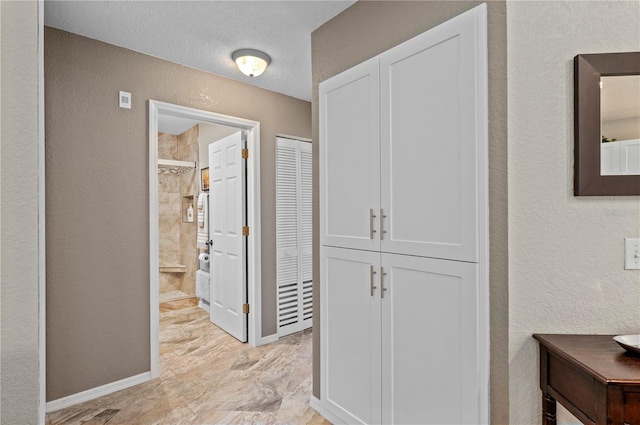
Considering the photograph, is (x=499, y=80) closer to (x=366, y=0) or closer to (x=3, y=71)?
(x=366, y=0)

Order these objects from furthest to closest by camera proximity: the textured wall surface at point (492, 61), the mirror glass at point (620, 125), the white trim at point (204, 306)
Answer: the white trim at point (204, 306), the textured wall surface at point (492, 61), the mirror glass at point (620, 125)

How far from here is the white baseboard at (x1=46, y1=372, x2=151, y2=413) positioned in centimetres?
230

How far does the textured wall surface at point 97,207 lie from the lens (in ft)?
7.64

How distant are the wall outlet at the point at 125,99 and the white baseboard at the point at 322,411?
253 cm

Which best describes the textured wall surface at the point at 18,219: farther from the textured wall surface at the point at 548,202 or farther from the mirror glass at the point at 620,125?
the mirror glass at the point at 620,125

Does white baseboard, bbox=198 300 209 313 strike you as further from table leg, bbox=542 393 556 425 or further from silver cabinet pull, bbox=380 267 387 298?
table leg, bbox=542 393 556 425

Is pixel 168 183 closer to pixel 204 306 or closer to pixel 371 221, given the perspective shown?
pixel 204 306

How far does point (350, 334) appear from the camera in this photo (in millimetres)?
2018

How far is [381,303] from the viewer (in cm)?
182

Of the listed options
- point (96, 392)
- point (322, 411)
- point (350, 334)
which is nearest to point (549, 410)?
Answer: point (350, 334)

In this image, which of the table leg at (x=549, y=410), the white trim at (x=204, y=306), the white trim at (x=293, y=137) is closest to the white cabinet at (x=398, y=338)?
the table leg at (x=549, y=410)

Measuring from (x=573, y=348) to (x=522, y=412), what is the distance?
37 centimetres

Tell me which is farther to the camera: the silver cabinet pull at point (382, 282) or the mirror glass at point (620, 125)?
the silver cabinet pull at point (382, 282)

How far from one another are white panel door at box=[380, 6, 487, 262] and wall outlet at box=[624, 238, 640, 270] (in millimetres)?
547
